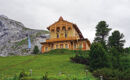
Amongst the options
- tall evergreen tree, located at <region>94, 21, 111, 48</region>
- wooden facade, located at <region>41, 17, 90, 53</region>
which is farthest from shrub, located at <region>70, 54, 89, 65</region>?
tall evergreen tree, located at <region>94, 21, 111, 48</region>

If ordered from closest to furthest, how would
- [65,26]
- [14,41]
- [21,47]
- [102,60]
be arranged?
[102,60]
[65,26]
[21,47]
[14,41]

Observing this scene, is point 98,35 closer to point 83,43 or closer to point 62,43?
point 83,43

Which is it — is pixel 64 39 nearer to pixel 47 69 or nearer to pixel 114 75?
pixel 47 69

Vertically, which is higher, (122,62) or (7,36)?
(7,36)

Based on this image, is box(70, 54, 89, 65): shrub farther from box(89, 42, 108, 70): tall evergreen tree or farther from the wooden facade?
the wooden facade

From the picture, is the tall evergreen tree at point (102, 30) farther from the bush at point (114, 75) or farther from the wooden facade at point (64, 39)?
the bush at point (114, 75)

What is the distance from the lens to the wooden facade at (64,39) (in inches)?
2100

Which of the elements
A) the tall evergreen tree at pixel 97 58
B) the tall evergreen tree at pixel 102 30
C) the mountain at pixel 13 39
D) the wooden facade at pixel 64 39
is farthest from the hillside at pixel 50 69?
the mountain at pixel 13 39

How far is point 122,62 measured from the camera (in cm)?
2533

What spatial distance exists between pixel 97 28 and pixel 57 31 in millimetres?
13895

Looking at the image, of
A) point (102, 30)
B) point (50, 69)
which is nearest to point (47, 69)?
point (50, 69)

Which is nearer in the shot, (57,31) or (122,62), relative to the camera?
(122,62)

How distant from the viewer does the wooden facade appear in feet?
175

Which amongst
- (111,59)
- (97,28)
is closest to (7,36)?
(97,28)
